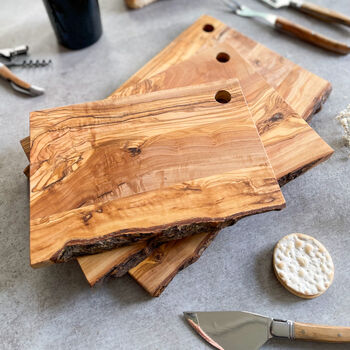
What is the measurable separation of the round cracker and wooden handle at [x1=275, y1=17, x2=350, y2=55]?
22.0 inches

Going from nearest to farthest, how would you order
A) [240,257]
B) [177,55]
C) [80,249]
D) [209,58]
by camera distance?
1. [80,249]
2. [240,257]
3. [209,58]
4. [177,55]

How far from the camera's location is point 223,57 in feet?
2.88

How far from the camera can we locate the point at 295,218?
2.59 ft

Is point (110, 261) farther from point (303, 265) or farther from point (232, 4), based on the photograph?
point (232, 4)

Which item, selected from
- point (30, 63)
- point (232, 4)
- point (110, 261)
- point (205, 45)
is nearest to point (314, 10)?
point (232, 4)

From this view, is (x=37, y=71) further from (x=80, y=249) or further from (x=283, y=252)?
(x=283, y=252)

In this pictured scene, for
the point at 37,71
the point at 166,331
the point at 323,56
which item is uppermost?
the point at 37,71

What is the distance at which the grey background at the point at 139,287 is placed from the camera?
68cm

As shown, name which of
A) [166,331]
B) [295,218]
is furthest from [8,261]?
[295,218]

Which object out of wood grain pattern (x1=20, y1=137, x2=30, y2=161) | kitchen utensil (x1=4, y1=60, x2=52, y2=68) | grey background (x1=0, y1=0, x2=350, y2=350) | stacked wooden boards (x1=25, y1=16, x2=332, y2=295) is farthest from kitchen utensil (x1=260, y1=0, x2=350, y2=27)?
wood grain pattern (x1=20, y1=137, x2=30, y2=161)

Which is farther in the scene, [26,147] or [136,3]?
[136,3]

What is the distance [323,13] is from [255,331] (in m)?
0.87

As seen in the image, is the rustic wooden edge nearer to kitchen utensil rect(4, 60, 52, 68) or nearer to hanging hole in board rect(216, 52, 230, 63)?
hanging hole in board rect(216, 52, 230, 63)

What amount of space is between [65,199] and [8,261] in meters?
0.21
